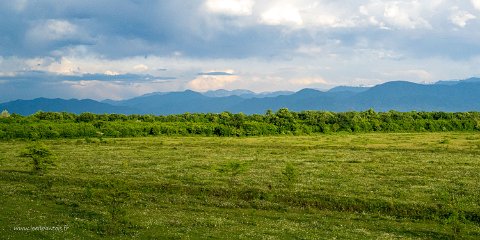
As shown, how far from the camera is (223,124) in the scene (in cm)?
8775

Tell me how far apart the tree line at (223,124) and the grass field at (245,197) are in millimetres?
25256

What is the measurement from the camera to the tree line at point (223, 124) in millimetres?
78312

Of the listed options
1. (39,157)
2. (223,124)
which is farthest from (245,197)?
(223,124)

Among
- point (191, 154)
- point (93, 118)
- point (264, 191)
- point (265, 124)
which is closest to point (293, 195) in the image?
point (264, 191)

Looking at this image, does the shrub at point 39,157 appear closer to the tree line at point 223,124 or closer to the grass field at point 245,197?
the grass field at point 245,197

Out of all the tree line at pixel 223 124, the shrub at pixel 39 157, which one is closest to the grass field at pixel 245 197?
the shrub at pixel 39 157

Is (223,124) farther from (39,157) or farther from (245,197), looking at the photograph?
(245,197)

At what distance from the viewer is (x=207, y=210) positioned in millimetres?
28969

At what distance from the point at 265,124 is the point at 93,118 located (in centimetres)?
3497

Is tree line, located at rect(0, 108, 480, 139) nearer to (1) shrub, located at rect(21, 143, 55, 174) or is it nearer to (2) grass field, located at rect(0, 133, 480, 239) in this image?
(2) grass field, located at rect(0, 133, 480, 239)

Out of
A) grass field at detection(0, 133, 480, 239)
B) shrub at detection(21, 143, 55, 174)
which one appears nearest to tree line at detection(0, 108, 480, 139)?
grass field at detection(0, 133, 480, 239)

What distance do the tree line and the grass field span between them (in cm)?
2526

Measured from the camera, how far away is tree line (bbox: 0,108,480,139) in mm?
78312

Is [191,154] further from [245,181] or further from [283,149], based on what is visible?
[245,181]
